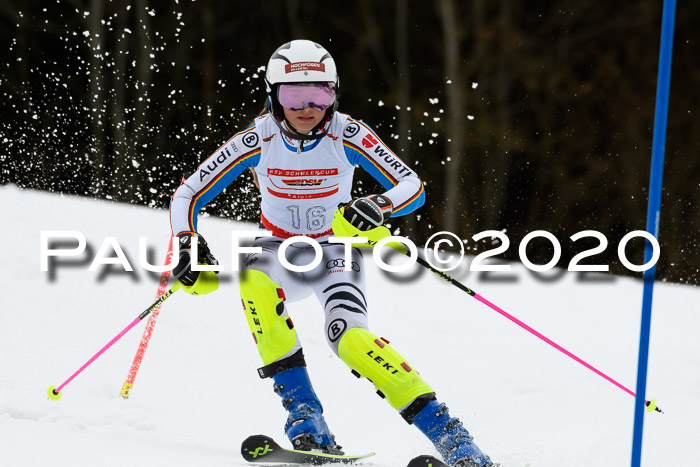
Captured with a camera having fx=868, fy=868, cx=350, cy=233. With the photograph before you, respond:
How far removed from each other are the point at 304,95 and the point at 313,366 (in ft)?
8.98

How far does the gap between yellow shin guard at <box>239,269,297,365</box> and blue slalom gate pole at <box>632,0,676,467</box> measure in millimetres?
1558

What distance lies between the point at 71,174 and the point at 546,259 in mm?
9996

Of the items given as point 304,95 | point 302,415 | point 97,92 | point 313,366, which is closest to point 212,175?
point 304,95

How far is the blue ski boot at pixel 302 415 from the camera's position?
3.85 m

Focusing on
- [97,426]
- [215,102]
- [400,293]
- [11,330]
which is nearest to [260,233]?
[97,426]

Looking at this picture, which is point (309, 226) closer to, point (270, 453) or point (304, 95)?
point (304, 95)

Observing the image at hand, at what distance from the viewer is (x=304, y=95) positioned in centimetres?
396

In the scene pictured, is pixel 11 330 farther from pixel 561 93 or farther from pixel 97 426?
pixel 561 93

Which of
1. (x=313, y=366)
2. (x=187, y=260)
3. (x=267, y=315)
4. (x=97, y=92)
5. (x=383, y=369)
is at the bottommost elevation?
(x=313, y=366)

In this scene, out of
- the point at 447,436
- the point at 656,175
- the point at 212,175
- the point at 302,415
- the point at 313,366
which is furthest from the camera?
the point at 313,366

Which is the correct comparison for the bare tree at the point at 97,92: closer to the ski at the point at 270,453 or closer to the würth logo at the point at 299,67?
the würth logo at the point at 299,67

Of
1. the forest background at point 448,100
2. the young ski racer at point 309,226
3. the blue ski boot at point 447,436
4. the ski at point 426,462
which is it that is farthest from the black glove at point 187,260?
the forest background at point 448,100

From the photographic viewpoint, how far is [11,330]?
5762 mm

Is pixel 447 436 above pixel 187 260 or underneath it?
underneath
